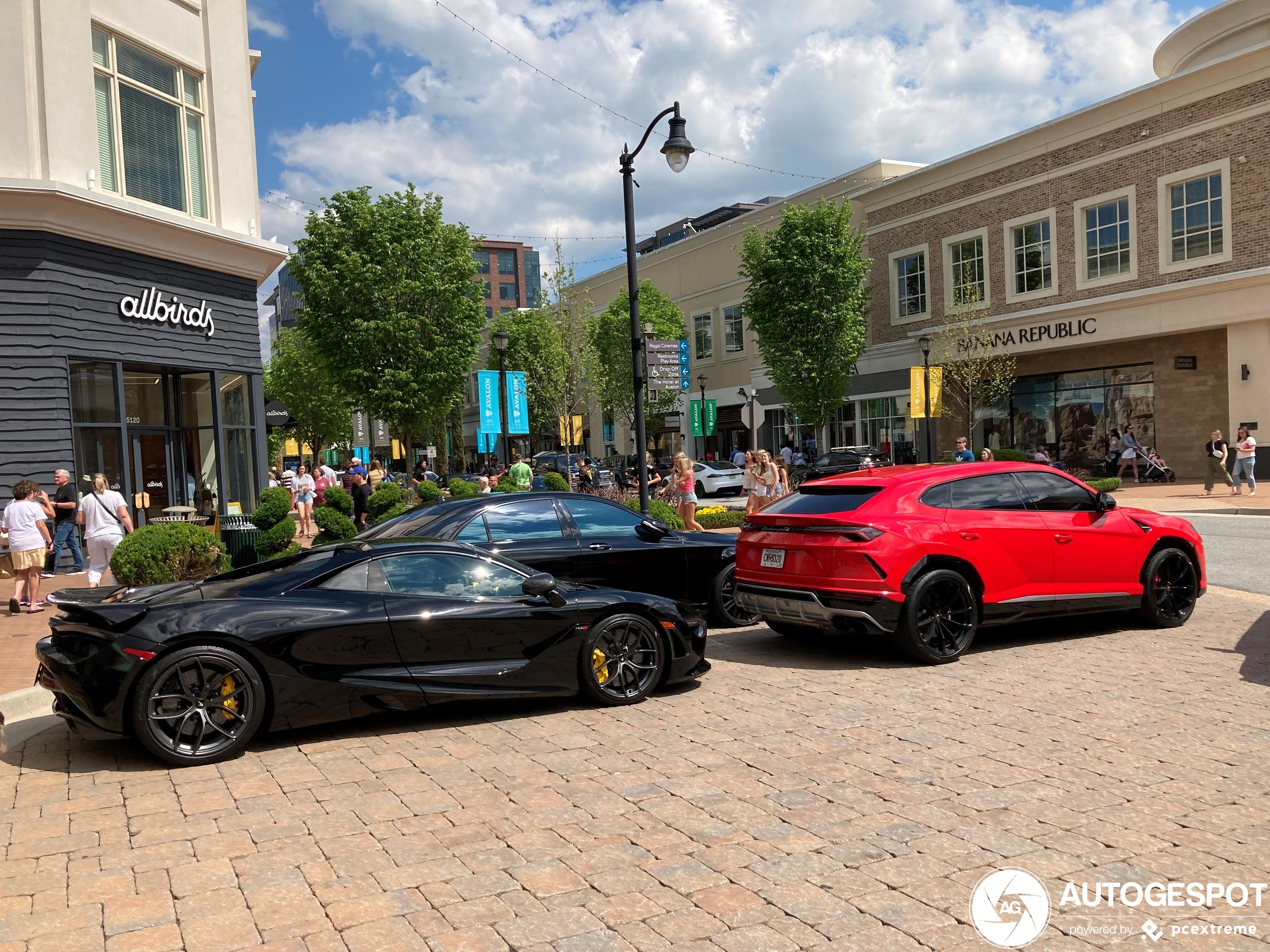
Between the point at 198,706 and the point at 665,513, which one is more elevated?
the point at 665,513

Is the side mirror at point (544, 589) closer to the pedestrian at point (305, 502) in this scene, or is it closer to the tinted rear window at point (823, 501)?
the tinted rear window at point (823, 501)

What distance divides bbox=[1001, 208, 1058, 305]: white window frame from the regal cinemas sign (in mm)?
1066

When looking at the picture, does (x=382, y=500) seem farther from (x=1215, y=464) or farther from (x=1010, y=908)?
(x=1215, y=464)

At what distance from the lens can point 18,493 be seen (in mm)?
11422

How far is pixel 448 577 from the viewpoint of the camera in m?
6.52

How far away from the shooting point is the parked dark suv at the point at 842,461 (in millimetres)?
31859

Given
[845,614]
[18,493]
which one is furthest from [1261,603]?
[18,493]

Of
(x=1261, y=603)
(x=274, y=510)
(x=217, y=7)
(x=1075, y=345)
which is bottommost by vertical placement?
(x=1261, y=603)

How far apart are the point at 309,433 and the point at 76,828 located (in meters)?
59.3

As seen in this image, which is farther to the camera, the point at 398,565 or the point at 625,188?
the point at 625,188

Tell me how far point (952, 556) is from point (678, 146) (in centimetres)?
944

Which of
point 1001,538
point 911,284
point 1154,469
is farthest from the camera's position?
point 911,284

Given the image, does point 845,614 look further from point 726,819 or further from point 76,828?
point 76,828

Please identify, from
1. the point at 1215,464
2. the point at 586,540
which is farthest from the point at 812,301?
the point at 586,540
